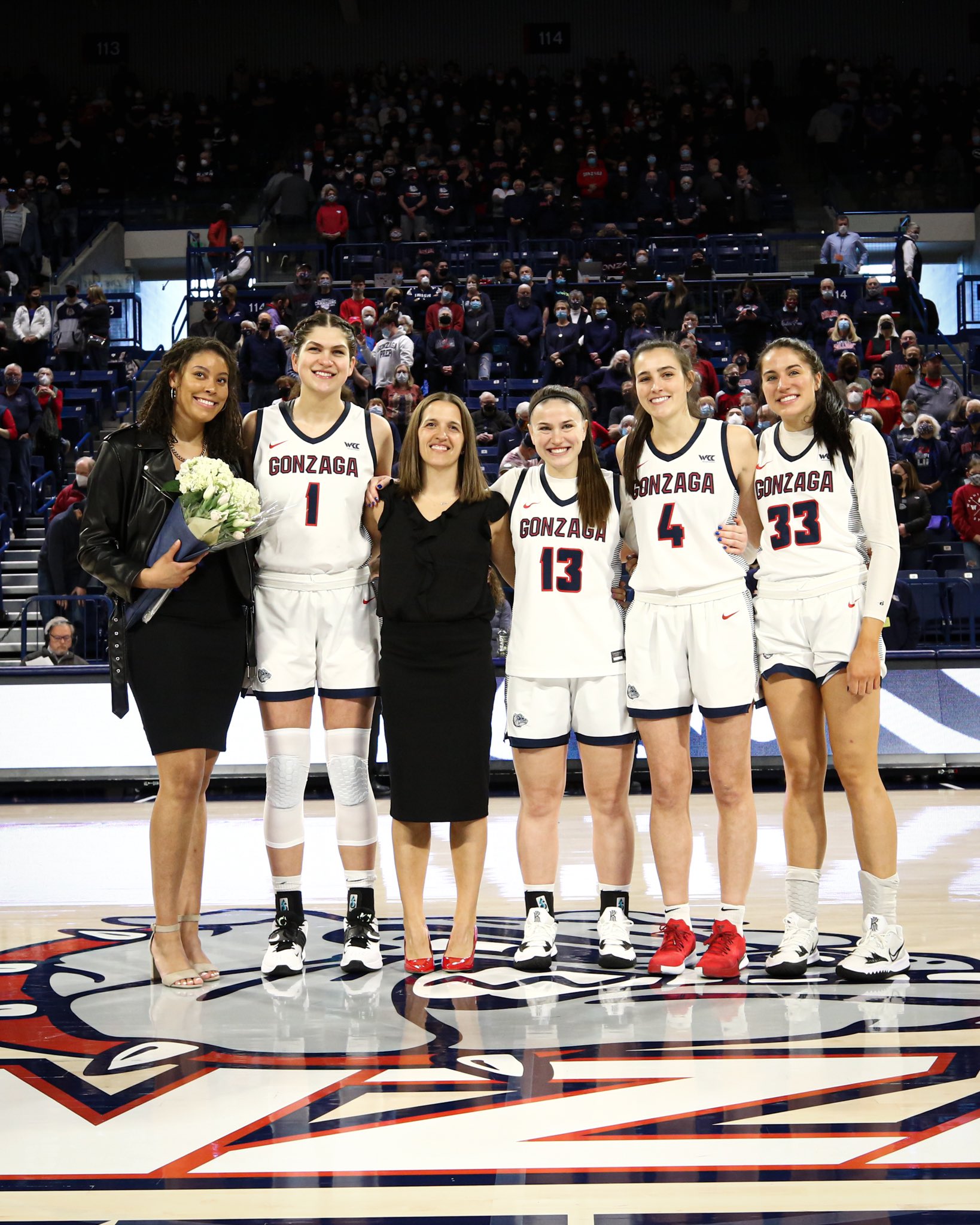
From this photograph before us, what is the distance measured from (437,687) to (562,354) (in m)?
10.7

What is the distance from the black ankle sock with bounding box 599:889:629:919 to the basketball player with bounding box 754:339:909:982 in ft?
1.79

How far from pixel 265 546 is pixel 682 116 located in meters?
19.7

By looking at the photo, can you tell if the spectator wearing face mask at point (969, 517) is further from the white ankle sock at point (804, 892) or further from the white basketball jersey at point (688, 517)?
the white ankle sock at point (804, 892)

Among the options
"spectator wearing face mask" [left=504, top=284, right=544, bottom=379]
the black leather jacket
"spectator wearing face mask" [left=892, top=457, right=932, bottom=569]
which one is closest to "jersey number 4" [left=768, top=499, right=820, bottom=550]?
the black leather jacket

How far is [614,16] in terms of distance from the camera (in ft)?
81.1

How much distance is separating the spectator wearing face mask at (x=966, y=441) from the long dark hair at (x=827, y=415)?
8327 millimetres

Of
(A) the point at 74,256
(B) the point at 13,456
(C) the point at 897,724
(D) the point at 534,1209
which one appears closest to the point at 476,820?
(D) the point at 534,1209

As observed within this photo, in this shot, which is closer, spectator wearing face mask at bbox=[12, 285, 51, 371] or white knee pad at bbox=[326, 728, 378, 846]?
white knee pad at bbox=[326, 728, 378, 846]

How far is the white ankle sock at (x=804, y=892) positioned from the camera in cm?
455

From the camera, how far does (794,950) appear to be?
4.47 meters

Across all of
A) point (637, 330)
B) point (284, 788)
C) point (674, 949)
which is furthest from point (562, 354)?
point (674, 949)

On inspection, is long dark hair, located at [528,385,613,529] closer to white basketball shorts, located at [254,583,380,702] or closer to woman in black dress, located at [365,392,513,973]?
woman in black dress, located at [365,392,513,973]

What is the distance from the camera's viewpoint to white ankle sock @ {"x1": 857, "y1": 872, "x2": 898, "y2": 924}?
4531 millimetres

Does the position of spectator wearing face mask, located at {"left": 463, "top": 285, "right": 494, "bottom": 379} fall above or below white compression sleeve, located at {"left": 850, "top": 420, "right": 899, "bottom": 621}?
above
